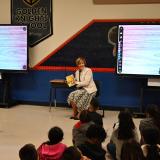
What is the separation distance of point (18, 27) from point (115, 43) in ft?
6.60

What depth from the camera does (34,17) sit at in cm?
754

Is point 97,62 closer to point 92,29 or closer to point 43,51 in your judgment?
point 92,29

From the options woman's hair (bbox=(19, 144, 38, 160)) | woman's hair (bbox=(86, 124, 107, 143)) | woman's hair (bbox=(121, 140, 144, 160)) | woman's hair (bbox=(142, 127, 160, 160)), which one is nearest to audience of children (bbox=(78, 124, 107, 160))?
woman's hair (bbox=(86, 124, 107, 143))

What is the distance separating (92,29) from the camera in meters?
7.18

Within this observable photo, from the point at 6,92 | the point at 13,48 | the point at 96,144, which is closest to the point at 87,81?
the point at 13,48

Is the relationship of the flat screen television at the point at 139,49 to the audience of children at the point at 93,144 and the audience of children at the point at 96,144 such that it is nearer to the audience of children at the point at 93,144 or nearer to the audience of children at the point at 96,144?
the audience of children at the point at 96,144

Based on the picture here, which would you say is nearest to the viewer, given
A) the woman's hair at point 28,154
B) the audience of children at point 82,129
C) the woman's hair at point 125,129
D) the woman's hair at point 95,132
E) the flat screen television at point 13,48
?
the woman's hair at point 28,154

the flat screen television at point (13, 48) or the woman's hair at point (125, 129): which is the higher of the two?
the flat screen television at point (13, 48)

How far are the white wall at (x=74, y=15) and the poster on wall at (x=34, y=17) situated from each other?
11 centimetres

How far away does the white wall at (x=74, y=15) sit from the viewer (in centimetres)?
690

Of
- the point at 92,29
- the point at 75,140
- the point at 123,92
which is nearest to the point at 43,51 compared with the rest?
the point at 92,29

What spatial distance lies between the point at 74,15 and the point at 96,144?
446cm

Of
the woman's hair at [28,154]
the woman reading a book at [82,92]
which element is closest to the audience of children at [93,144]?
the woman's hair at [28,154]

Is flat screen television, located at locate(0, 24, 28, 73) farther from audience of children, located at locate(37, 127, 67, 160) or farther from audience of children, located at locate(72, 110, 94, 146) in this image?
audience of children, located at locate(37, 127, 67, 160)
